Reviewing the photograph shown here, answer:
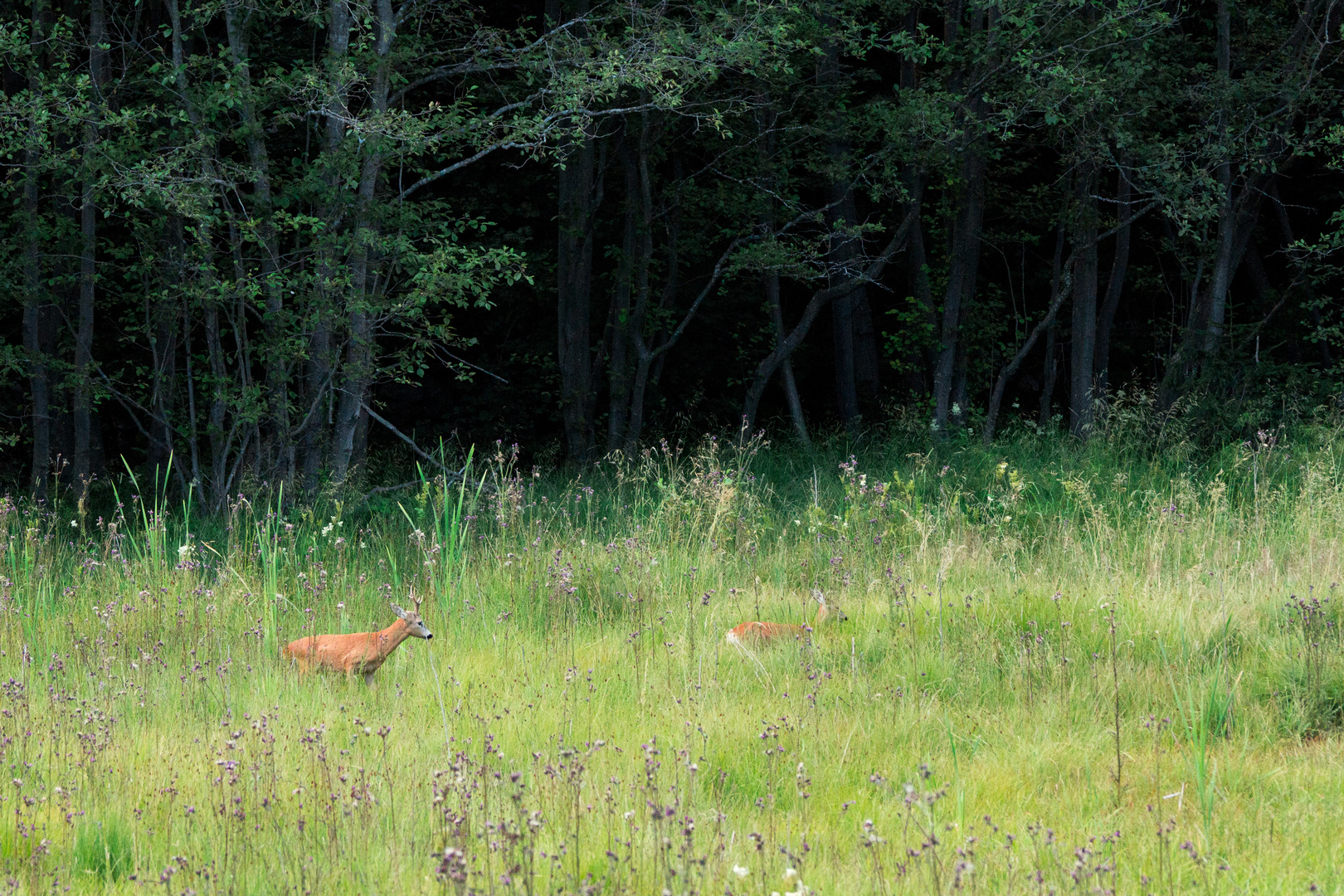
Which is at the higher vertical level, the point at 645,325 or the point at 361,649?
the point at 645,325

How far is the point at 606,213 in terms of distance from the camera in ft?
54.2

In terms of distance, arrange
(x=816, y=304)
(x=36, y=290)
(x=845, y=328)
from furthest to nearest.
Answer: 1. (x=845, y=328)
2. (x=816, y=304)
3. (x=36, y=290)

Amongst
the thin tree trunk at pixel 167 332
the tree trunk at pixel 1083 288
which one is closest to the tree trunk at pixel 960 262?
the tree trunk at pixel 1083 288

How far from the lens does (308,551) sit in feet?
23.6

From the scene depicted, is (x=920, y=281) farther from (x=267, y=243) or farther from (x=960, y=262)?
(x=267, y=243)

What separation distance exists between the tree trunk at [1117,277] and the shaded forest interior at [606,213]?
0.05 meters

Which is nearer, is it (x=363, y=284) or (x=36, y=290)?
(x=363, y=284)

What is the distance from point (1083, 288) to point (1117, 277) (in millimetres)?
1983

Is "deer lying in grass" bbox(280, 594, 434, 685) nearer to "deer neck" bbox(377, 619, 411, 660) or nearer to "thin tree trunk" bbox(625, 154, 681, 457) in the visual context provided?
"deer neck" bbox(377, 619, 411, 660)

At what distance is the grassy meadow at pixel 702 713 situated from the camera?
10.7 ft

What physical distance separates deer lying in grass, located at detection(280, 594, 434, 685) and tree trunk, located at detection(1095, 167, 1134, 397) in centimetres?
1031

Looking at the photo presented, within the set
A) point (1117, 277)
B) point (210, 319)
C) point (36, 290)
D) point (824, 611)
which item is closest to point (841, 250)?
point (1117, 277)

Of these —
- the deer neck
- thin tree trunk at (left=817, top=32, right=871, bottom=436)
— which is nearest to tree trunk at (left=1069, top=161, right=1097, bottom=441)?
thin tree trunk at (left=817, top=32, right=871, bottom=436)

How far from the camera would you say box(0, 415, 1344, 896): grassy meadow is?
3.26m
